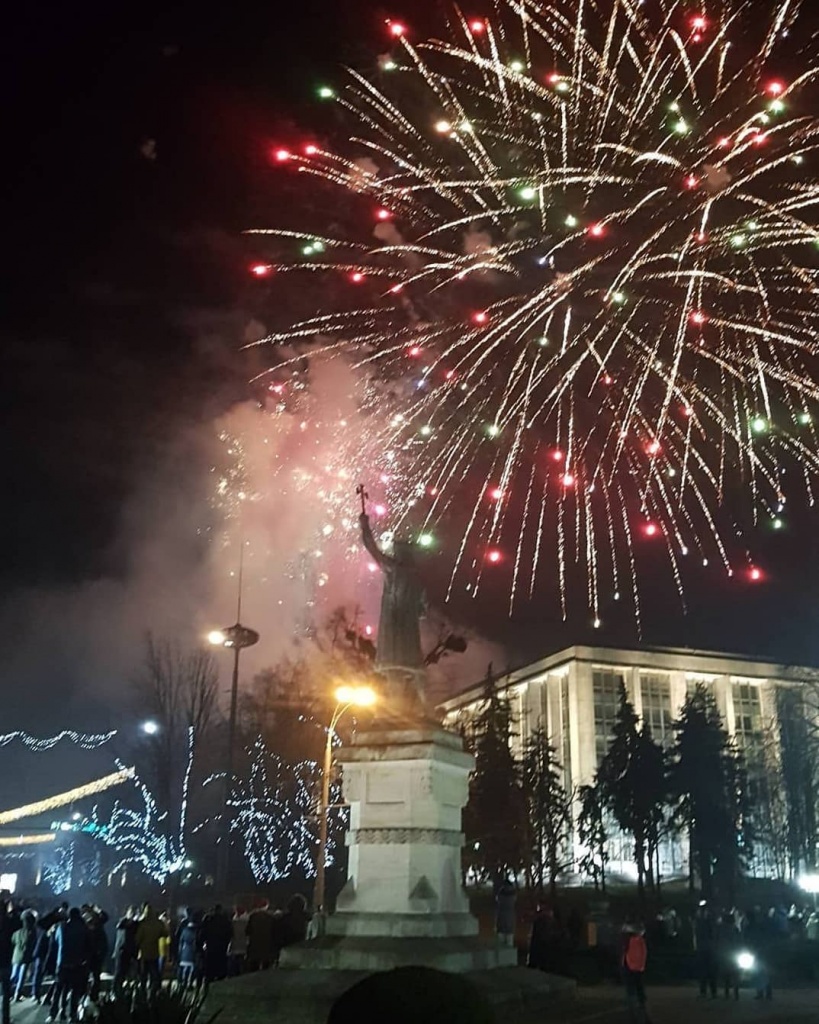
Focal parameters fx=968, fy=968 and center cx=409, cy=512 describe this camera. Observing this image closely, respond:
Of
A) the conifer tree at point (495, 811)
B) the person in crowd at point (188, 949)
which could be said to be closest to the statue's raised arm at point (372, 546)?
the person in crowd at point (188, 949)

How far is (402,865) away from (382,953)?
1.18 m

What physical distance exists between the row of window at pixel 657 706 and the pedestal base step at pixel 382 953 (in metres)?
60.3

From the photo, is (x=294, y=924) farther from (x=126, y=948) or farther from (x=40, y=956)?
(x=40, y=956)

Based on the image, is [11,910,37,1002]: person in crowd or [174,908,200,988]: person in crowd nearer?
[174,908,200,988]: person in crowd

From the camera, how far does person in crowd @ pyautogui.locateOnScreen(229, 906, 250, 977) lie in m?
15.7

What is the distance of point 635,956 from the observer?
11.9 m

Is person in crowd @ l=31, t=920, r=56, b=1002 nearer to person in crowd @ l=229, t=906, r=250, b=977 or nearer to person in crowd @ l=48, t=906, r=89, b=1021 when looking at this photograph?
A: person in crowd @ l=48, t=906, r=89, b=1021

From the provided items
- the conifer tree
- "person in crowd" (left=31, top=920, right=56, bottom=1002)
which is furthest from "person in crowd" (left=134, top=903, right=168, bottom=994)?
the conifer tree

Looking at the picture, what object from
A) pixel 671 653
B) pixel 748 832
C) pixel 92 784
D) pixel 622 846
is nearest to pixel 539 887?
pixel 748 832

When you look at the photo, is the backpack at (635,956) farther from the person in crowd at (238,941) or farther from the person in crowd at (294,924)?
the person in crowd at (238,941)

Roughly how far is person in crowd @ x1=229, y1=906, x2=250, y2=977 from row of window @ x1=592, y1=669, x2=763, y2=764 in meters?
54.8

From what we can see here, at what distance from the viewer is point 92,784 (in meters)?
56.5

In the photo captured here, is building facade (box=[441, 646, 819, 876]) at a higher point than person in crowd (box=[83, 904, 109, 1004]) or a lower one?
higher

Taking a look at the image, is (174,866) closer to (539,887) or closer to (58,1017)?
(539,887)
